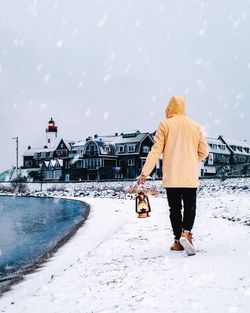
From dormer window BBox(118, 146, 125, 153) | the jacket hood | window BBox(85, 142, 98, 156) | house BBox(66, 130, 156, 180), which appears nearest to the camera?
the jacket hood

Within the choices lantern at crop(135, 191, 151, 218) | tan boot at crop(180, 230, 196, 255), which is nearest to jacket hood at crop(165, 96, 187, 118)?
lantern at crop(135, 191, 151, 218)

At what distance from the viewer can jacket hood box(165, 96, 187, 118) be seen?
6.10m

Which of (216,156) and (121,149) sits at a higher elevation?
(121,149)

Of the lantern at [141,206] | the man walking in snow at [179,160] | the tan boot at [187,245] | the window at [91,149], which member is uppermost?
the window at [91,149]

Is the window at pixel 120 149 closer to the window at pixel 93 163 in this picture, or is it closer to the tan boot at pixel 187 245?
the window at pixel 93 163

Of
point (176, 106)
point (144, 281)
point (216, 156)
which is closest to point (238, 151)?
point (216, 156)

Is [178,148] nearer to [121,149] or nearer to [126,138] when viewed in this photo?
[121,149]

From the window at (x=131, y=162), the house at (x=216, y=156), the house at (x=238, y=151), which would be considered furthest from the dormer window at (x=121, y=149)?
the house at (x=238, y=151)

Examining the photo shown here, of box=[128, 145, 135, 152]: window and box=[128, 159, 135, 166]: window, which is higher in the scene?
box=[128, 145, 135, 152]: window

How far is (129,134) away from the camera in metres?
77.8

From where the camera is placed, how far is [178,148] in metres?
5.93

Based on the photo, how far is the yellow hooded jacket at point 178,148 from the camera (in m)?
5.82

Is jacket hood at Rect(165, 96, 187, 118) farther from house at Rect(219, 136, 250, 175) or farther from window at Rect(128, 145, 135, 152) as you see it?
house at Rect(219, 136, 250, 175)

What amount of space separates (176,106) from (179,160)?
2.59 ft
